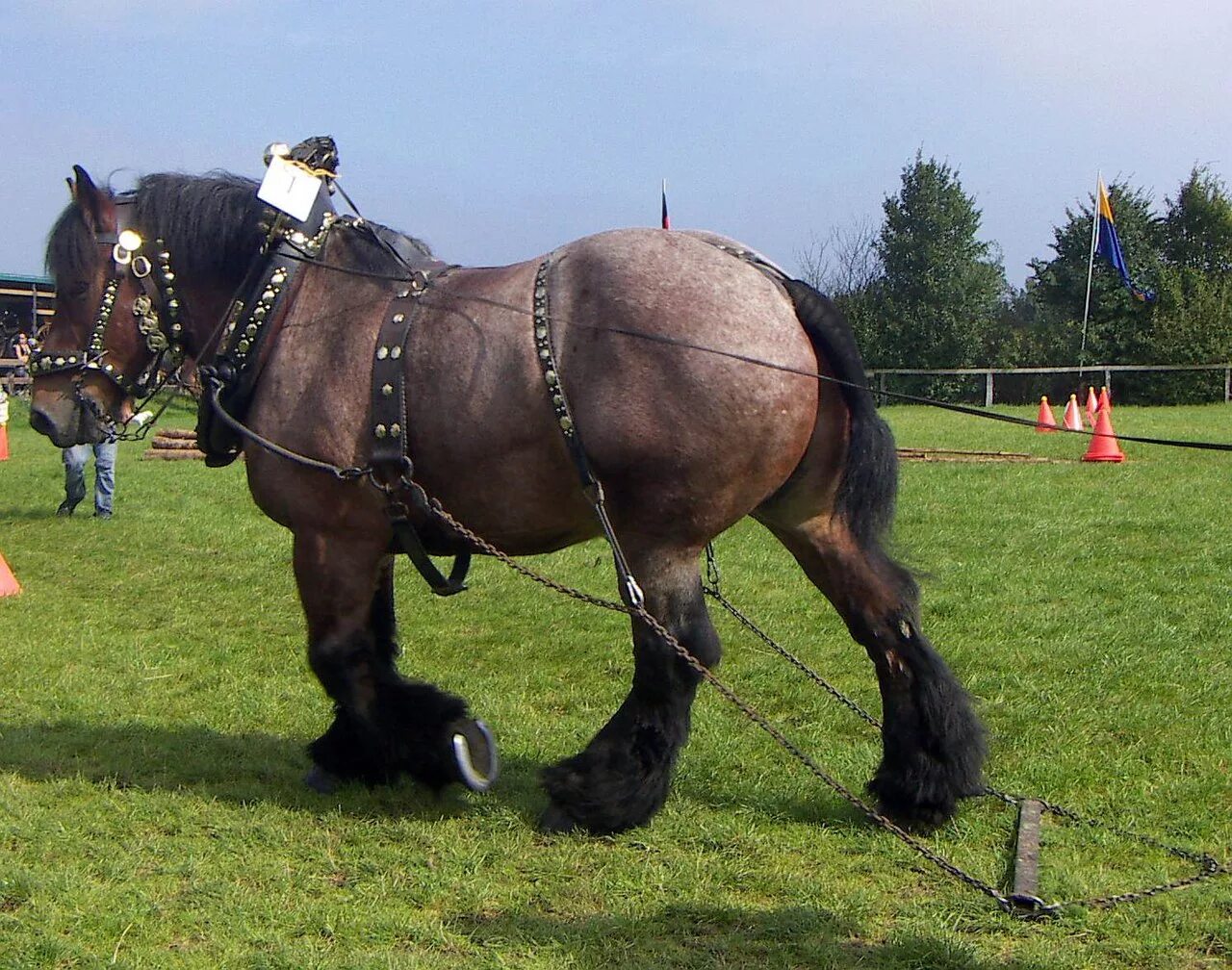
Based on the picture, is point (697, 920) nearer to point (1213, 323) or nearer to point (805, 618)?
point (805, 618)

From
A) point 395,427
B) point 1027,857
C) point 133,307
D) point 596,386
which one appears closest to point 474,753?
point 395,427

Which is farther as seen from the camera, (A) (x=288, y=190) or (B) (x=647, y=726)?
(A) (x=288, y=190)

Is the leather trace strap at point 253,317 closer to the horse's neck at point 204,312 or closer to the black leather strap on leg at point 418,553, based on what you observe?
the horse's neck at point 204,312

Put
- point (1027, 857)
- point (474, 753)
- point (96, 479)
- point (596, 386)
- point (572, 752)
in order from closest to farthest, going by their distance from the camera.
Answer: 1. point (1027, 857)
2. point (596, 386)
3. point (474, 753)
4. point (572, 752)
5. point (96, 479)

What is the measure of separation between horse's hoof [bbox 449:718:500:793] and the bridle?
6.05ft

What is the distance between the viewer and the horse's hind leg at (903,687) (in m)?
3.94

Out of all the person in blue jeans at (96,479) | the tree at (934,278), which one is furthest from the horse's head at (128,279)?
the tree at (934,278)

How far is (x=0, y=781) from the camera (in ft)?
14.4

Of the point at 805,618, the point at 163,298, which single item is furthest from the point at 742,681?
the point at 163,298

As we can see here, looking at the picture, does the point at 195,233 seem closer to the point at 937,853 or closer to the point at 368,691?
the point at 368,691

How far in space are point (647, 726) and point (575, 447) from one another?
3.23ft

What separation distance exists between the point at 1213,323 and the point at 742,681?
31.0 m

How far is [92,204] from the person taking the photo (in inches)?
168

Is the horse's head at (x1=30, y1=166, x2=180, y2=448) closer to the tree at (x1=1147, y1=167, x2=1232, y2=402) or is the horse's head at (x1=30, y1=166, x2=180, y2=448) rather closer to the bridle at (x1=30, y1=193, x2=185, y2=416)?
the bridle at (x1=30, y1=193, x2=185, y2=416)
